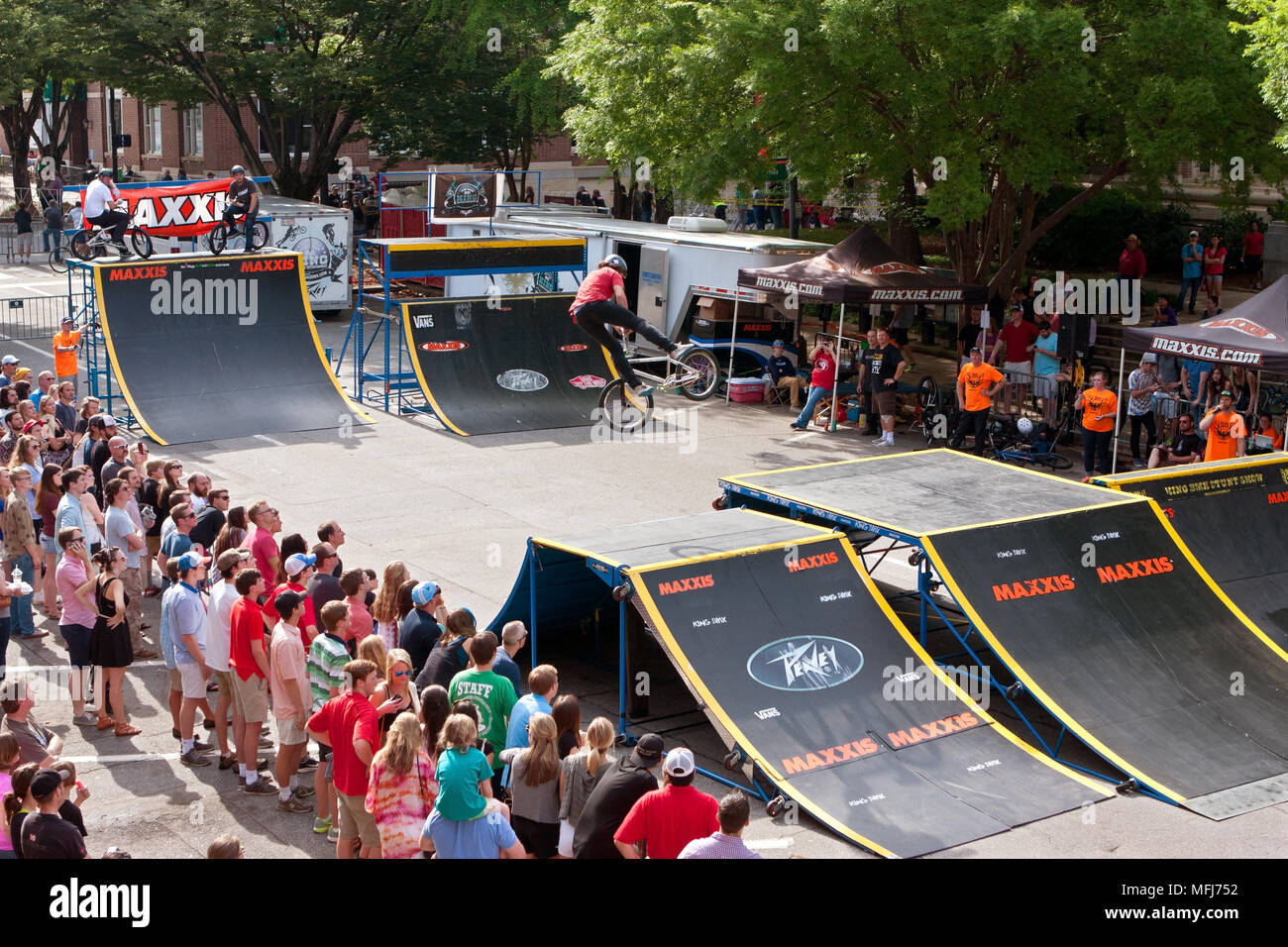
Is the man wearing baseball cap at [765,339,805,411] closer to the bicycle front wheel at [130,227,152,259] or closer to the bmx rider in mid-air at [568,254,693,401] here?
the bmx rider in mid-air at [568,254,693,401]

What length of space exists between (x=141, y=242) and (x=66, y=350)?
3.03 m

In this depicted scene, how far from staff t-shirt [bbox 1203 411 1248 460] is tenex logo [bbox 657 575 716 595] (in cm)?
951

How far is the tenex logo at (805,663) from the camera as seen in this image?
421 inches

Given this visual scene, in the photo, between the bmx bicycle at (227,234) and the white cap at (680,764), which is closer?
the white cap at (680,764)

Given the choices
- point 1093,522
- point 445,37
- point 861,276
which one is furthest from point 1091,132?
point 445,37

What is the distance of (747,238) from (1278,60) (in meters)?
10.5

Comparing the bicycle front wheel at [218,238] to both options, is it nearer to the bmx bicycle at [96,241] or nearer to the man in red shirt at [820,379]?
the bmx bicycle at [96,241]

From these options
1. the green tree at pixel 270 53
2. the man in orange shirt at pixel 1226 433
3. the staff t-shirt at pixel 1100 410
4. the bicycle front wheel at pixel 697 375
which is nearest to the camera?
the bicycle front wheel at pixel 697 375

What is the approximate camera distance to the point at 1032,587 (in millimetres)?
11859

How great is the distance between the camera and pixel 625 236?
90.6ft

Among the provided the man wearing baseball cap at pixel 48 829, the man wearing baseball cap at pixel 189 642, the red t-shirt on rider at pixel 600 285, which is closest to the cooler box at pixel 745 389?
the red t-shirt on rider at pixel 600 285

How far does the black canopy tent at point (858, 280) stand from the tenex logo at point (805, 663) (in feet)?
40.2

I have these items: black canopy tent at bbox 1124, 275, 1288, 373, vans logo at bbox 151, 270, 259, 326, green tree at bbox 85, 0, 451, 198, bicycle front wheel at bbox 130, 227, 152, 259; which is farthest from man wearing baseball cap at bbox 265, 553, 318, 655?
green tree at bbox 85, 0, 451, 198

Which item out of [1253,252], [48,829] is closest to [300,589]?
[48,829]
